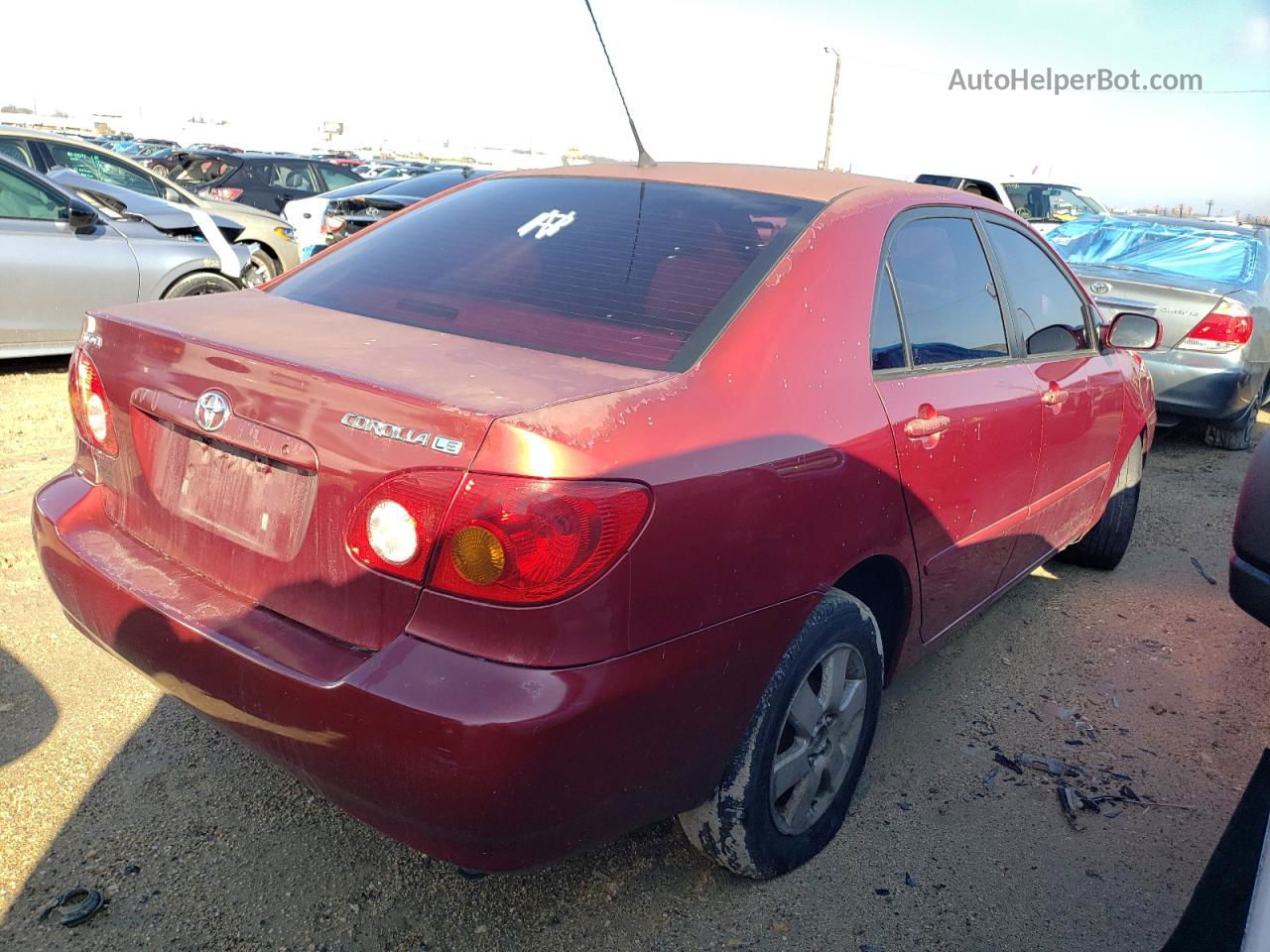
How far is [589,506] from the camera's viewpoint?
1752 mm

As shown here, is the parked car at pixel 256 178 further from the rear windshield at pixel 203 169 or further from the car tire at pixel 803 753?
the car tire at pixel 803 753

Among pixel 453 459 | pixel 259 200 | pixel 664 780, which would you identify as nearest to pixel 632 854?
pixel 664 780

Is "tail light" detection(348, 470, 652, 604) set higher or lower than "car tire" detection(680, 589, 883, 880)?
higher

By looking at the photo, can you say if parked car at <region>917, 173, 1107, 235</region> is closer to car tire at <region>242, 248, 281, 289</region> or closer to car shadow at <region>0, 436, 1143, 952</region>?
car tire at <region>242, 248, 281, 289</region>

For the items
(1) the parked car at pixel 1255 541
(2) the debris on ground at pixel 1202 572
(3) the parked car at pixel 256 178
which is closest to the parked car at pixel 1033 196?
(3) the parked car at pixel 256 178

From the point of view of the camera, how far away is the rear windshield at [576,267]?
7.41 ft

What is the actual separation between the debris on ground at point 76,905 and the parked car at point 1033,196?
46.7 feet

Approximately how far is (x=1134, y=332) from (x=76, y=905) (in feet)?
12.6

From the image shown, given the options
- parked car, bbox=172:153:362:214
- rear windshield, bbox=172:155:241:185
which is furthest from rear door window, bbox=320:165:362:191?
rear windshield, bbox=172:155:241:185

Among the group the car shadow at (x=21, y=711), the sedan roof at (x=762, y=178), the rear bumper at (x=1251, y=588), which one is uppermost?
the sedan roof at (x=762, y=178)

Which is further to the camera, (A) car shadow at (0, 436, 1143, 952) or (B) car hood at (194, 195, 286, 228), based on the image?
(B) car hood at (194, 195, 286, 228)

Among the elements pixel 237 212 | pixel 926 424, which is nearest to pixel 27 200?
pixel 237 212

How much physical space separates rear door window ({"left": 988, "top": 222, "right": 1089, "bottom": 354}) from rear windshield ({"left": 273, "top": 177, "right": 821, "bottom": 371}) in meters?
1.15

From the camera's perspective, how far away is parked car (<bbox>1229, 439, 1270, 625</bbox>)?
2.50 meters
